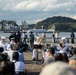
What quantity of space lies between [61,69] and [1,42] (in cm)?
1313

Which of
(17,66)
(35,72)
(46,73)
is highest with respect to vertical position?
(46,73)

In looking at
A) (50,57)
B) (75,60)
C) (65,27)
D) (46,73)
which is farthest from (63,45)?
(65,27)

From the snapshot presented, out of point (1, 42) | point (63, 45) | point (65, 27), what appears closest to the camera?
point (63, 45)

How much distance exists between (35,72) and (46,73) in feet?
36.0

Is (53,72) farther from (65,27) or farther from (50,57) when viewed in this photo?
(65,27)

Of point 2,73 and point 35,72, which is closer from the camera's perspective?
point 2,73

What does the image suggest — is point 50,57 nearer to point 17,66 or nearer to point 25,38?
point 17,66

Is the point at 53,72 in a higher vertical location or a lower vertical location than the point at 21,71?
higher

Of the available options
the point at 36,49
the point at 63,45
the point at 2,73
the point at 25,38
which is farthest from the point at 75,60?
the point at 25,38

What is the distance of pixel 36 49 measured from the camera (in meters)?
16.8

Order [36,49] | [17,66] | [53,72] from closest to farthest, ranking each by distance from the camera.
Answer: [53,72] → [17,66] → [36,49]

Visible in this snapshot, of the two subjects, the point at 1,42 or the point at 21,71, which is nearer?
the point at 21,71

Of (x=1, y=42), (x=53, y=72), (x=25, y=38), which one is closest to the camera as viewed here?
(x=53, y=72)

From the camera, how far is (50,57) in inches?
334
